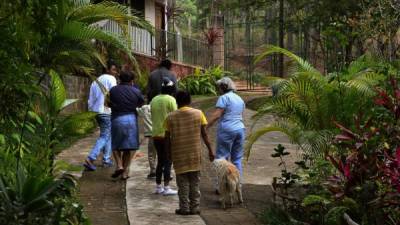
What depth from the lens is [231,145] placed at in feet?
29.3

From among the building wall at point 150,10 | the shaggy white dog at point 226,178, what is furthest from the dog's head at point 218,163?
the building wall at point 150,10

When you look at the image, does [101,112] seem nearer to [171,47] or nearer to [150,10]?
[171,47]

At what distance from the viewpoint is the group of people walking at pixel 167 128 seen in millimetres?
7883

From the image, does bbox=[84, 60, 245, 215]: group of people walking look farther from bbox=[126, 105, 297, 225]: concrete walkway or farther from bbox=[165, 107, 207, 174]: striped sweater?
bbox=[126, 105, 297, 225]: concrete walkway

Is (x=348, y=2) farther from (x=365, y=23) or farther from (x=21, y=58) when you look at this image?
(x=21, y=58)

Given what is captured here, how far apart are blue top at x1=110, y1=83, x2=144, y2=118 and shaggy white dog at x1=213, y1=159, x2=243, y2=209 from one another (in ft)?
5.98

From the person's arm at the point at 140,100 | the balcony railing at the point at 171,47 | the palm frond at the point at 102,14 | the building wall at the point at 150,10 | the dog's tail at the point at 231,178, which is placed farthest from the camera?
the building wall at the point at 150,10

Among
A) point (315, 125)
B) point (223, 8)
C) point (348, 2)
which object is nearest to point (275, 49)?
point (315, 125)

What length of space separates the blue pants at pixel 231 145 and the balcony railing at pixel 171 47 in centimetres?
823

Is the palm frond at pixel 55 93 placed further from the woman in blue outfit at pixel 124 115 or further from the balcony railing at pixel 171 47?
the balcony railing at pixel 171 47

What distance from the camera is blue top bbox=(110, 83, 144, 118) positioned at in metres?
9.47

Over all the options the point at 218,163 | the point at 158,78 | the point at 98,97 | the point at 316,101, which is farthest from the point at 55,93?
the point at 158,78

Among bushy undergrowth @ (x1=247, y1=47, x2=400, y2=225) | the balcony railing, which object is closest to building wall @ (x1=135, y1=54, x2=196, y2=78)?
the balcony railing

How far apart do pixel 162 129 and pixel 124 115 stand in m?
0.82
